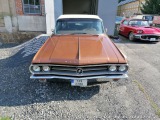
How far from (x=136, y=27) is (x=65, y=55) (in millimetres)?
7916

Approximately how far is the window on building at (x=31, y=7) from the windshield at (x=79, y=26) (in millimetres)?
4587

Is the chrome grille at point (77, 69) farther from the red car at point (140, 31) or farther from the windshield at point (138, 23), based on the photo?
the windshield at point (138, 23)

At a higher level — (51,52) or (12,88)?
(51,52)

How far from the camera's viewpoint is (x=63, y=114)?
2.85 metres

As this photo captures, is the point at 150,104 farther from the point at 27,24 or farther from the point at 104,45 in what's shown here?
the point at 27,24

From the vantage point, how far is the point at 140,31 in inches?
356

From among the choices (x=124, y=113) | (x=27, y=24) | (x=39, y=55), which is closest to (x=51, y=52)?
(x=39, y=55)

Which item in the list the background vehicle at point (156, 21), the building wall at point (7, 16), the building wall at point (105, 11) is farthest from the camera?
the background vehicle at point (156, 21)

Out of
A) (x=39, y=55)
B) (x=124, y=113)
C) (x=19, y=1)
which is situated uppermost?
(x=19, y=1)

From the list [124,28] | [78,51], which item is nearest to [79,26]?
[78,51]

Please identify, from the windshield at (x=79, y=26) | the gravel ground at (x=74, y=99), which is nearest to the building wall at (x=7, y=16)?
the gravel ground at (x=74, y=99)

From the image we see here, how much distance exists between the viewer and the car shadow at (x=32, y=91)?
3234mm

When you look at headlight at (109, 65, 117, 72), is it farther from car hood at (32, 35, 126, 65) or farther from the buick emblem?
the buick emblem

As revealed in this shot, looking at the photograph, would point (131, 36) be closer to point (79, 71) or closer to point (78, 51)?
point (78, 51)
